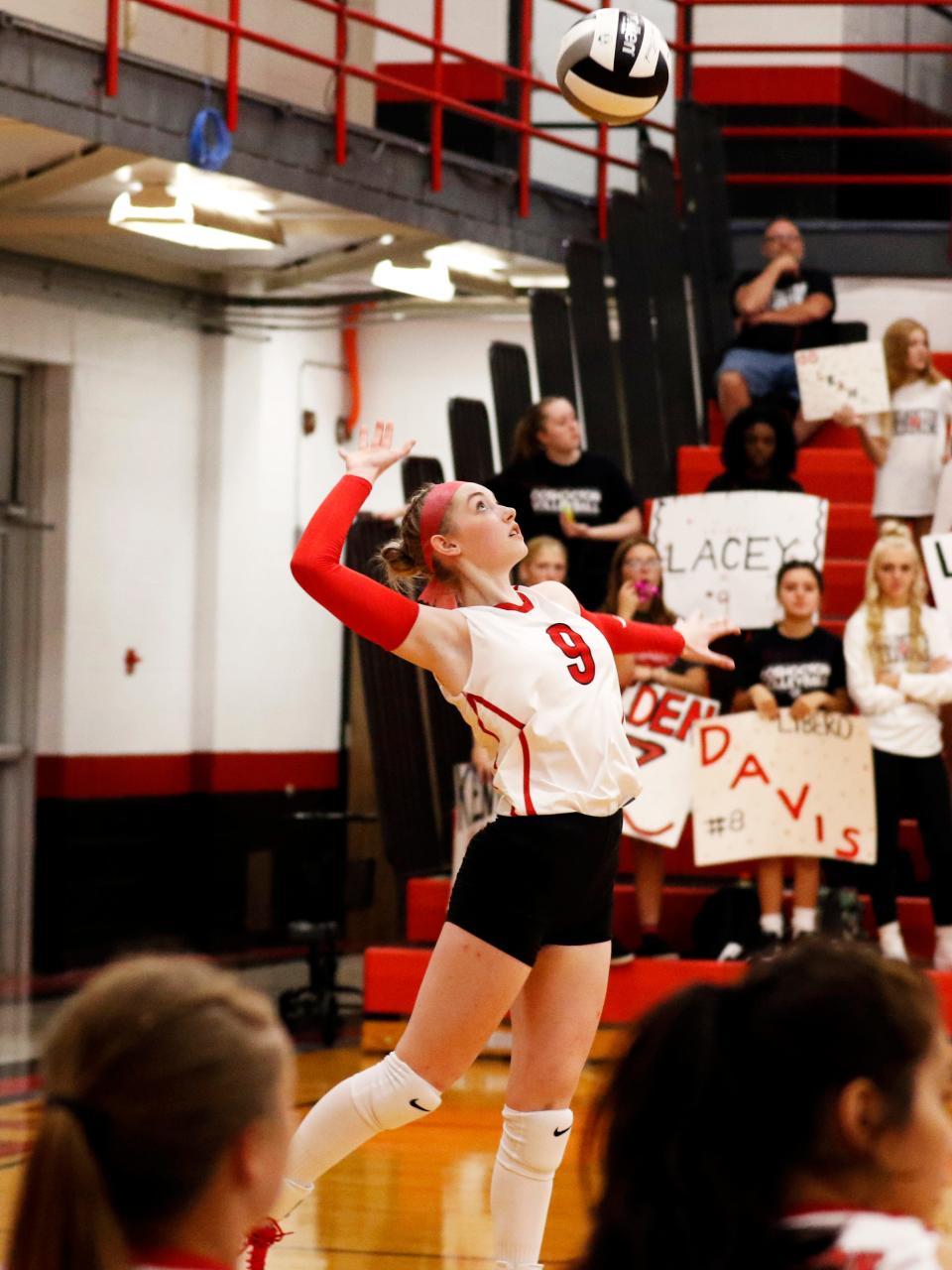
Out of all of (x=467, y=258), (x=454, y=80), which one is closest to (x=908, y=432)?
(x=467, y=258)

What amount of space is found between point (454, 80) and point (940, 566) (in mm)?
6279

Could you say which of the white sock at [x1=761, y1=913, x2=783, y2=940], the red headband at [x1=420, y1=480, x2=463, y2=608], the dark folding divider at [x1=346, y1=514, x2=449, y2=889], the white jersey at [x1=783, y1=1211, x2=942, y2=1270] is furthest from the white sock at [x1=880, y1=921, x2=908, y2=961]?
the white jersey at [x1=783, y1=1211, x2=942, y2=1270]

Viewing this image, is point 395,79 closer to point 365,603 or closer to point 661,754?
point 661,754

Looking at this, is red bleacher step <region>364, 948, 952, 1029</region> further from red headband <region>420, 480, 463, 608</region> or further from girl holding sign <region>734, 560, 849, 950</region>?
red headband <region>420, 480, 463, 608</region>

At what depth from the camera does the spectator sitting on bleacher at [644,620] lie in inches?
294

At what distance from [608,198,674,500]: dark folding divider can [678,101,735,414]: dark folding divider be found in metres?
0.59

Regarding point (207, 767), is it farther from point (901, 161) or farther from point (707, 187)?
point (901, 161)

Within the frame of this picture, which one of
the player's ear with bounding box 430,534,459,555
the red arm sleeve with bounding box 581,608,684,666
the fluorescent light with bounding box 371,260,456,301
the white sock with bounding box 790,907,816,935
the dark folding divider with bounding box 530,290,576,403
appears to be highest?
the fluorescent light with bounding box 371,260,456,301

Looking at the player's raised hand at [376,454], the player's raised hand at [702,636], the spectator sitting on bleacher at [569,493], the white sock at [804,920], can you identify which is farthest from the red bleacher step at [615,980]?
the player's raised hand at [376,454]

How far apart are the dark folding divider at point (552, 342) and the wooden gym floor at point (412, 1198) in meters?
3.98

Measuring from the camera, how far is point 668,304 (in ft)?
33.9

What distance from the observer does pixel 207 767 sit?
37.8 ft

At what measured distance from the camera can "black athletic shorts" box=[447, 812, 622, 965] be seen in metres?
3.64

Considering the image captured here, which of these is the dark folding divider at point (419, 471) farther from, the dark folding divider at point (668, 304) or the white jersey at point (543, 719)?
the white jersey at point (543, 719)
